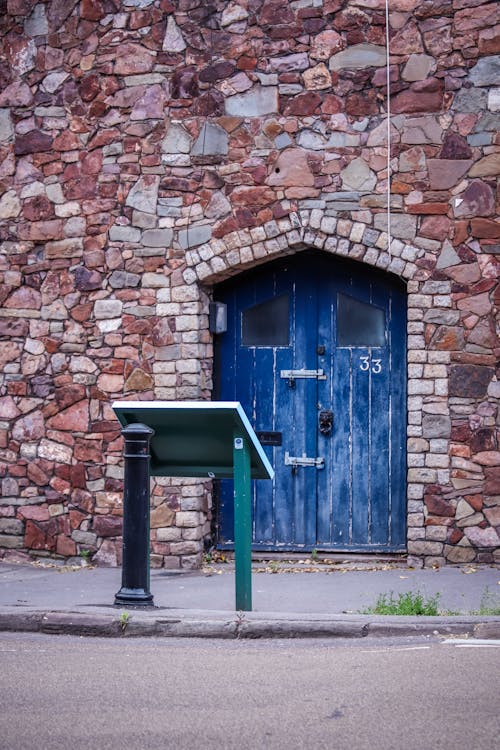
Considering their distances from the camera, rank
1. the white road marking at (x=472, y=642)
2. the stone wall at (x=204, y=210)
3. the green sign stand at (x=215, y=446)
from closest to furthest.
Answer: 1. the white road marking at (x=472, y=642)
2. the green sign stand at (x=215, y=446)
3. the stone wall at (x=204, y=210)

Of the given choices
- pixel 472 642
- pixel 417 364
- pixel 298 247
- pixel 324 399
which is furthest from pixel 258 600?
pixel 298 247

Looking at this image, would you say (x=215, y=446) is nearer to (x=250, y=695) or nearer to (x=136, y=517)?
(x=136, y=517)

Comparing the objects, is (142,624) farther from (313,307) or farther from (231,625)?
(313,307)

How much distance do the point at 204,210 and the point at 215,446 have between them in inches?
134

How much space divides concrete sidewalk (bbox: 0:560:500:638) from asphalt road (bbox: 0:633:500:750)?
165 mm

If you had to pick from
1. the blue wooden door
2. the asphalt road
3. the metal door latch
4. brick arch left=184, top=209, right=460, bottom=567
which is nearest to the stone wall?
brick arch left=184, top=209, right=460, bottom=567

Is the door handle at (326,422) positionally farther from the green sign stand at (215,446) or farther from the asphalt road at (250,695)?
the asphalt road at (250,695)

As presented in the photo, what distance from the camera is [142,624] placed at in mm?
6781

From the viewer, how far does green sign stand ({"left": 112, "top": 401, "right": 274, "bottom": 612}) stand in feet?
23.5

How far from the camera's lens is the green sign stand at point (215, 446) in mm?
7164

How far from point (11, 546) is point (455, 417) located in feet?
14.0

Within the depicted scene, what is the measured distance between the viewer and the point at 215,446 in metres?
7.44

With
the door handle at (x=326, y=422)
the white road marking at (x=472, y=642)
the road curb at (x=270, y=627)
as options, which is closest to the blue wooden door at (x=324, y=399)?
the door handle at (x=326, y=422)

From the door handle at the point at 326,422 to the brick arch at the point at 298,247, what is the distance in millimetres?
1393
